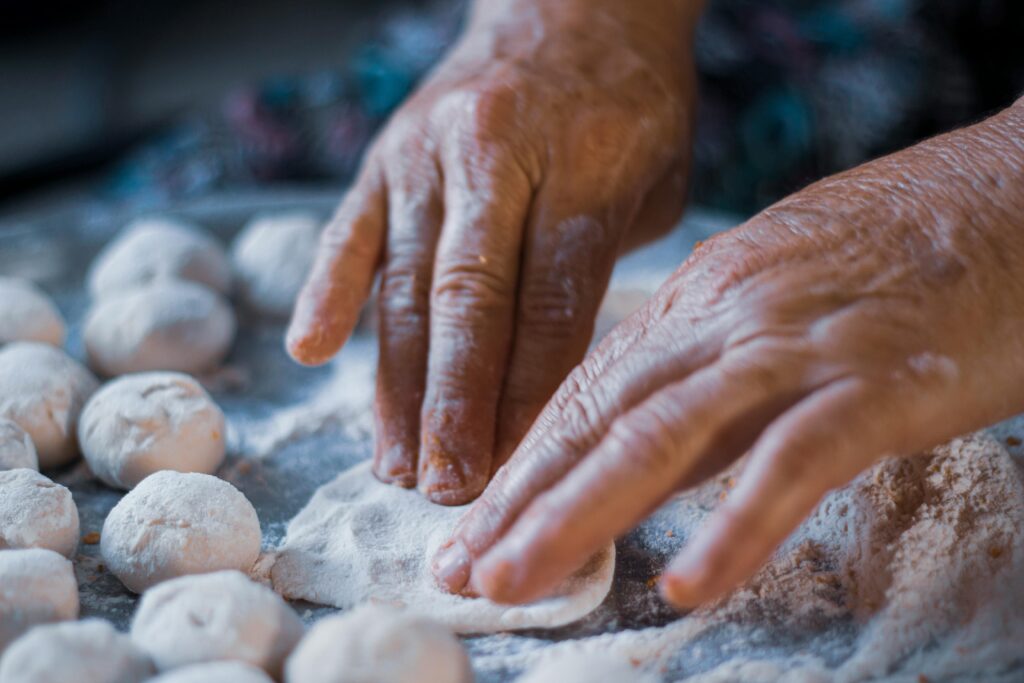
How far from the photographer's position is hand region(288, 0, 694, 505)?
1.23 m

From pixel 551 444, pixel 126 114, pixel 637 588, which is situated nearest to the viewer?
pixel 551 444

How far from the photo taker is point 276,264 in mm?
1797

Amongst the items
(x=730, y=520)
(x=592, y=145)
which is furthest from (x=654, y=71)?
(x=730, y=520)

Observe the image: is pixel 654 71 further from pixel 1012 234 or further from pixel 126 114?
pixel 126 114

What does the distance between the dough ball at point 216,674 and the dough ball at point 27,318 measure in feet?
2.98

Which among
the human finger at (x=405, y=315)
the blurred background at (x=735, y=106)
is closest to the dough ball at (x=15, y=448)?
the human finger at (x=405, y=315)

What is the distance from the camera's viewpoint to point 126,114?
419cm

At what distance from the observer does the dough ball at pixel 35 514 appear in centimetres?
103

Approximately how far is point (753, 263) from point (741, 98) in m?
1.57

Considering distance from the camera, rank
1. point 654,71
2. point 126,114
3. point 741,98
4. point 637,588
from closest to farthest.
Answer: point 637,588
point 654,71
point 741,98
point 126,114

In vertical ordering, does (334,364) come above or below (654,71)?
below

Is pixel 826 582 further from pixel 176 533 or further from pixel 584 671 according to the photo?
pixel 176 533

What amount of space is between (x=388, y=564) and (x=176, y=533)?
23 centimetres

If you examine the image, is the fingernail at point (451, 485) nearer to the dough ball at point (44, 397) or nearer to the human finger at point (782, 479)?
the human finger at point (782, 479)
